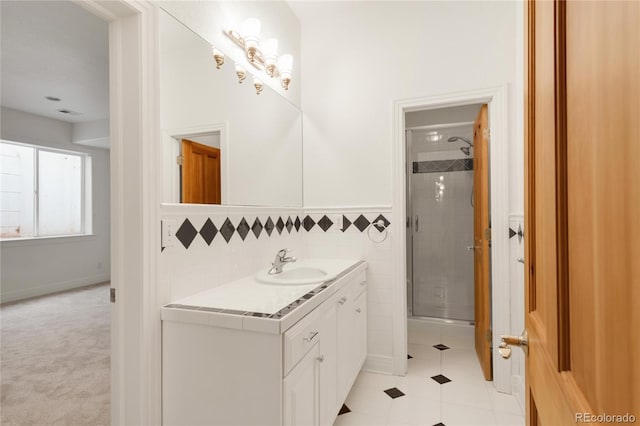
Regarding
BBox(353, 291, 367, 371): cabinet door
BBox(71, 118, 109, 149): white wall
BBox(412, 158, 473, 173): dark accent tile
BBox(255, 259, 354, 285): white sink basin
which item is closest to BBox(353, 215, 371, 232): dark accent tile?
BBox(255, 259, 354, 285): white sink basin

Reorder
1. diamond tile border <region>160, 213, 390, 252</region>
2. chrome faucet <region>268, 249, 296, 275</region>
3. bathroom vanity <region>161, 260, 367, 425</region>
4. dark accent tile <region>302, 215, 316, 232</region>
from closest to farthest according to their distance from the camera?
bathroom vanity <region>161, 260, 367, 425</region>
diamond tile border <region>160, 213, 390, 252</region>
chrome faucet <region>268, 249, 296, 275</region>
dark accent tile <region>302, 215, 316, 232</region>

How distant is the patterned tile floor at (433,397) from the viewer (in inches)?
79.1

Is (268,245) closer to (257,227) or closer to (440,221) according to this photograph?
(257,227)

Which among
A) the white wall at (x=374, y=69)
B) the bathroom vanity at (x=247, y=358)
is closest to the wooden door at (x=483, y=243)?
the white wall at (x=374, y=69)

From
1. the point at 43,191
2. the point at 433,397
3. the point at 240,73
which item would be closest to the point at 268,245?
the point at 240,73

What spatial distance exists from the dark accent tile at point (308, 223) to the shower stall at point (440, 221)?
1571mm

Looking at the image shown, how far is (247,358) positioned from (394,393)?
4.86 ft

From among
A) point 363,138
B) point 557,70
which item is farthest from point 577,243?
point 363,138

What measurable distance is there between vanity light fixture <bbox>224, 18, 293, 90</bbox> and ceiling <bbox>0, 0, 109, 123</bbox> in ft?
4.98

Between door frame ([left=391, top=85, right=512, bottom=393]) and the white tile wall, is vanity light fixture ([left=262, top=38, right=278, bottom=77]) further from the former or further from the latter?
door frame ([left=391, top=85, right=512, bottom=393])

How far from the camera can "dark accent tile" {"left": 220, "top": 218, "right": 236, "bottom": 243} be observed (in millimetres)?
1840

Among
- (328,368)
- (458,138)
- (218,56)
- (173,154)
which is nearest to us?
(173,154)

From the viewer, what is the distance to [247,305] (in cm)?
141

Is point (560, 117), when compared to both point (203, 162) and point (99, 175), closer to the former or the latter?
point (203, 162)
